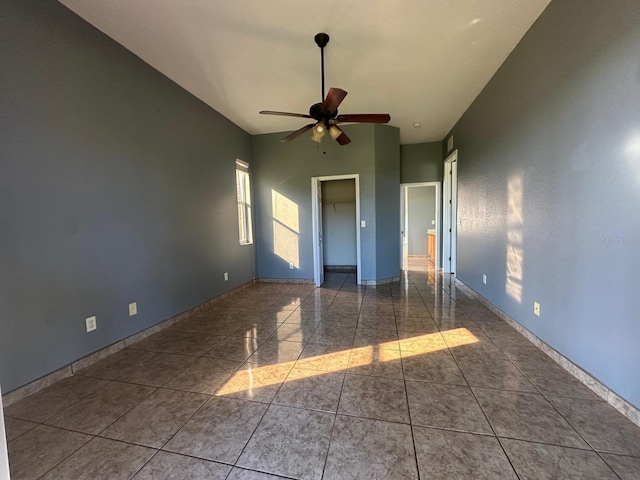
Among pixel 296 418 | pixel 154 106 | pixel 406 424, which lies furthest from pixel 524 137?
pixel 154 106

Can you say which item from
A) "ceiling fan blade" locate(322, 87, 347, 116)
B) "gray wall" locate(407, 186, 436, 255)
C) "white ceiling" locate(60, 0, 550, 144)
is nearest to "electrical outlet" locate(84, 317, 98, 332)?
"white ceiling" locate(60, 0, 550, 144)

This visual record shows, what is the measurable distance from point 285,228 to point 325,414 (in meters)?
3.84

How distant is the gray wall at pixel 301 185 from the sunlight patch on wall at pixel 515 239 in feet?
7.31

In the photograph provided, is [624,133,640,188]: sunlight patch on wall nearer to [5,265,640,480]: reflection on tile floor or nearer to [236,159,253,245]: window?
[5,265,640,480]: reflection on tile floor

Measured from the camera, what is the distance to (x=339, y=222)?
6.70 meters

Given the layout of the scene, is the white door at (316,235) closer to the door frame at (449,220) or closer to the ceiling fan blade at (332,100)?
the ceiling fan blade at (332,100)

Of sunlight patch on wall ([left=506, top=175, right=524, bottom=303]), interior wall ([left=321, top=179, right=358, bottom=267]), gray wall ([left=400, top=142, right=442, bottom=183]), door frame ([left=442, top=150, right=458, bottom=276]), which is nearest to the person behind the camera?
sunlight patch on wall ([left=506, top=175, right=524, bottom=303])

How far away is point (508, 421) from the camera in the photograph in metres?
1.54

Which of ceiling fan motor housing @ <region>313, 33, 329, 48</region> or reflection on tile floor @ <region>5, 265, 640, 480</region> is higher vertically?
ceiling fan motor housing @ <region>313, 33, 329, 48</region>

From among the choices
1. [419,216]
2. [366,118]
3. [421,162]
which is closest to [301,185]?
[366,118]

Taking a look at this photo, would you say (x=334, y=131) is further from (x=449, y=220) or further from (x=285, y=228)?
(x=449, y=220)

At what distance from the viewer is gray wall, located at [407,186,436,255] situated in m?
8.11

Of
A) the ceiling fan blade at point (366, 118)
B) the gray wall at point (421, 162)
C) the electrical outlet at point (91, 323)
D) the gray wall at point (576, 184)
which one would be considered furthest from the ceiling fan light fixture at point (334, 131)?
the gray wall at point (421, 162)

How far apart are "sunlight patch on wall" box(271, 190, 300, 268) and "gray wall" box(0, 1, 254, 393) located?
→ 1826 millimetres
